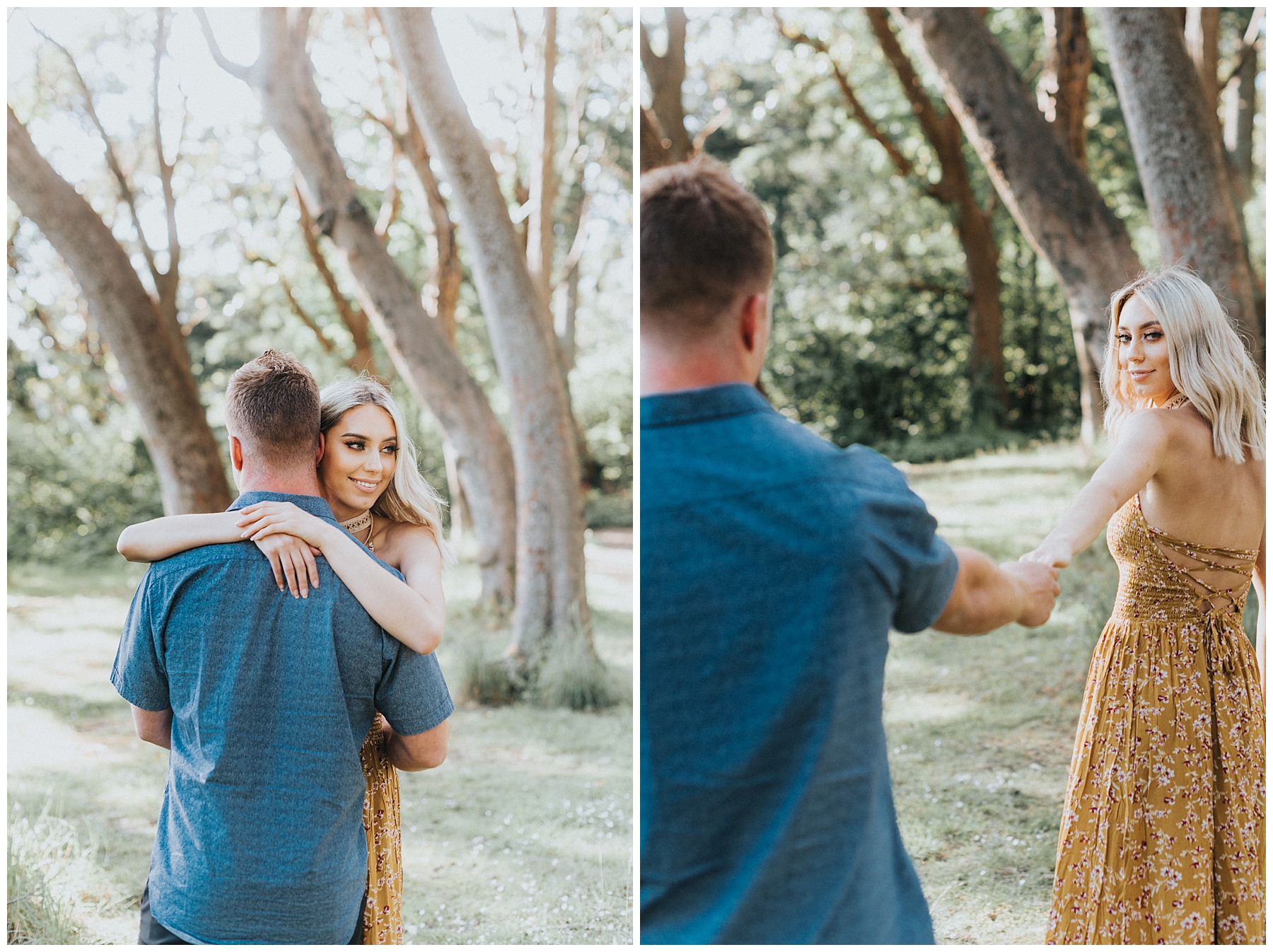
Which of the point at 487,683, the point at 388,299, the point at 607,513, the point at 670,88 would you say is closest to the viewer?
the point at 487,683

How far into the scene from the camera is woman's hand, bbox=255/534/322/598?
1448 millimetres

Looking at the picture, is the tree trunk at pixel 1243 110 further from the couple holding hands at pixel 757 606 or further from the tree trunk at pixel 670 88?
the couple holding hands at pixel 757 606

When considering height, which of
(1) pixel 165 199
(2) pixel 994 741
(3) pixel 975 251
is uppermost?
(1) pixel 165 199

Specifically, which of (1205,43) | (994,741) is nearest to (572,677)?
(994,741)

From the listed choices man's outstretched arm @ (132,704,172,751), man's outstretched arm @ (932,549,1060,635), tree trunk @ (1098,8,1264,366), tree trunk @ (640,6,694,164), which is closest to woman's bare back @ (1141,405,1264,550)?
man's outstretched arm @ (932,549,1060,635)

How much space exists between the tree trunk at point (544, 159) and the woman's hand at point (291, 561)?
4.47 metres

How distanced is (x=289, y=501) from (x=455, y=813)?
247 cm

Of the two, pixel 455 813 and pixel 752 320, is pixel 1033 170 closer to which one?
pixel 752 320

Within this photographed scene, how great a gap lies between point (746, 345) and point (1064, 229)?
2.43m

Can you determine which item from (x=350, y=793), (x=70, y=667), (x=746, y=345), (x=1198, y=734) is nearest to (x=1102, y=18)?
(x=1198, y=734)

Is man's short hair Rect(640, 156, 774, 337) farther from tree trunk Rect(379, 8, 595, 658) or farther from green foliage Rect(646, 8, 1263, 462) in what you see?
green foliage Rect(646, 8, 1263, 462)

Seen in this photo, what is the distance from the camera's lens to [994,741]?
A: 3.77 m

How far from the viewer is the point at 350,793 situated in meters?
1.53

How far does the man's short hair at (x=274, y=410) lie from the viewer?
59.4 inches
